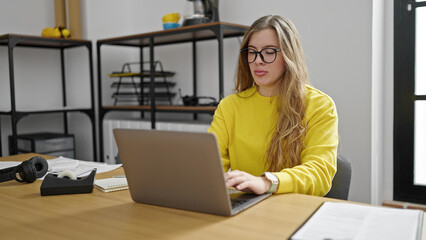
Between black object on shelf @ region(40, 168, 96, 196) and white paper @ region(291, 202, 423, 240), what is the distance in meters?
0.64

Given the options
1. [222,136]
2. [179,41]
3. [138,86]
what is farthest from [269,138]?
[138,86]

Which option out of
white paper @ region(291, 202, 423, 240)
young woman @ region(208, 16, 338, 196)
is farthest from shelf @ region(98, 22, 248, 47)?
white paper @ region(291, 202, 423, 240)

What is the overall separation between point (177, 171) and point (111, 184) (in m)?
0.39

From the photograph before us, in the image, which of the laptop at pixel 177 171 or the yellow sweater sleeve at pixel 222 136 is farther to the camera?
the yellow sweater sleeve at pixel 222 136

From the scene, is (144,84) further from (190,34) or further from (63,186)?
(63,186)

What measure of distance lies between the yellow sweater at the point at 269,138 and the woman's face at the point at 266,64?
0.09 metres

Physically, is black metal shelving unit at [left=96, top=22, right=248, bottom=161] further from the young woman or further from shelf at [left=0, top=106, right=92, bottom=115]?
the young woman

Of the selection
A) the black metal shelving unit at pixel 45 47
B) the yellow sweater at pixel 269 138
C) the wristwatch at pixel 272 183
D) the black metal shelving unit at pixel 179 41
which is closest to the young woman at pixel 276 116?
the yellow sweater at pixel 269 138

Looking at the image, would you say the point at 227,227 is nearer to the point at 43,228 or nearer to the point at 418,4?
the point at 43,228

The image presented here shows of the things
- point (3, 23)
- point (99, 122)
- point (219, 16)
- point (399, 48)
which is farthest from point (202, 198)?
point (3, 23)

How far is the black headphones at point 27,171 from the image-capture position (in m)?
1.30

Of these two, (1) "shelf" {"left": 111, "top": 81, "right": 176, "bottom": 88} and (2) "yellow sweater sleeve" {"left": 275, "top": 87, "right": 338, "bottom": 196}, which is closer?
(2) "yellow sweater sleeve" {"left": 275, "top": 87, "right": 338, "bottom": 196}

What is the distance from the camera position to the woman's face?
4.67ft

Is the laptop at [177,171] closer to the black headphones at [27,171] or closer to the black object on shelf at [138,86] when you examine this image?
the black headphones at [27,171]
